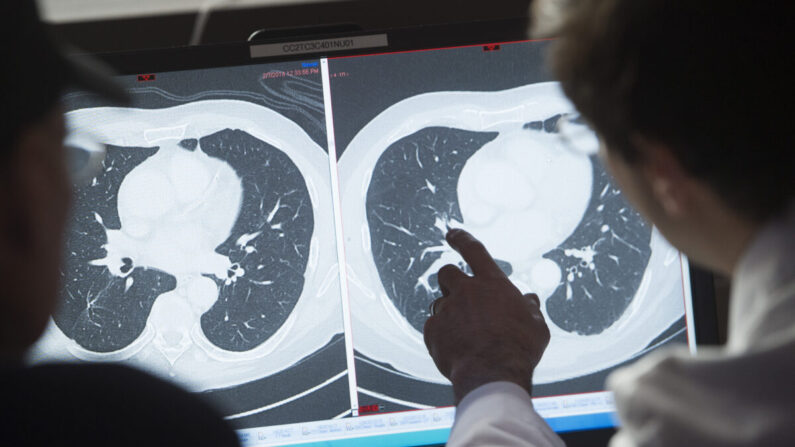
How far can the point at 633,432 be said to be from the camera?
1.67 feet

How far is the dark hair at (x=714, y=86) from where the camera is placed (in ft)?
1.58

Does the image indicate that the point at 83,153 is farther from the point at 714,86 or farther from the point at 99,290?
the point at 714,86

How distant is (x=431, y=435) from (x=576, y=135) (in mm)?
375

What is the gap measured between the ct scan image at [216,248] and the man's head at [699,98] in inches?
15.5

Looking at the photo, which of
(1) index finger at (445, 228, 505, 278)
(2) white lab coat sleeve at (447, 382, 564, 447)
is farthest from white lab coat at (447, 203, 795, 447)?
(1) index finger at (445, 228, 505, 278)

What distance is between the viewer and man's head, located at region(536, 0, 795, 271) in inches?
19.0

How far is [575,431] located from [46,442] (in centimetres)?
59

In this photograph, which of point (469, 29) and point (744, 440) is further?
point (469, 29)

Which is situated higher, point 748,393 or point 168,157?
point 168,157

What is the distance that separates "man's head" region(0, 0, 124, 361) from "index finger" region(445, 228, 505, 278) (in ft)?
1.42

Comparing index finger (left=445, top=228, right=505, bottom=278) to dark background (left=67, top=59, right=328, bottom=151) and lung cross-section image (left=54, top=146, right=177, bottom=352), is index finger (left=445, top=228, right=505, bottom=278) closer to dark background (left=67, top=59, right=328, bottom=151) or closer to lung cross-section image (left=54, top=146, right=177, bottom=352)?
dark background (left=67, top=59, right=328, bottom=151)

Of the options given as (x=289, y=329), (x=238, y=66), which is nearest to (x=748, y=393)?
(x=289, y=329)

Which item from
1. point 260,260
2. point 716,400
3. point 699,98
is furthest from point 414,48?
point 716,400

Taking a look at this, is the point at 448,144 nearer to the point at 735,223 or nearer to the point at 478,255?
the point at 478,255
